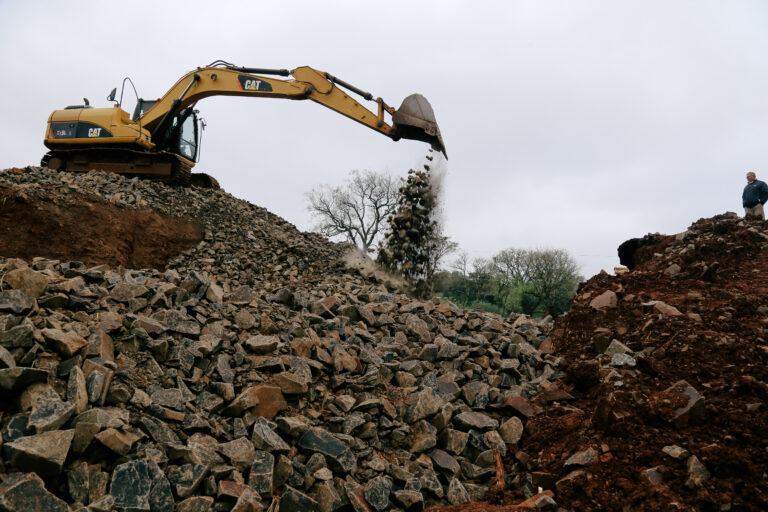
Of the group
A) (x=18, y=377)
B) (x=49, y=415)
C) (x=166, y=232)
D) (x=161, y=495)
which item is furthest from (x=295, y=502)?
(x=166, y=232)

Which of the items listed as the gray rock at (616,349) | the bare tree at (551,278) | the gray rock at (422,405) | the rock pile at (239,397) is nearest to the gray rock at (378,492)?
the rock pile at (239,397)

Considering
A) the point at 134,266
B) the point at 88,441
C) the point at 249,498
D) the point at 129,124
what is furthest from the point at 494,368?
the point at 129,124

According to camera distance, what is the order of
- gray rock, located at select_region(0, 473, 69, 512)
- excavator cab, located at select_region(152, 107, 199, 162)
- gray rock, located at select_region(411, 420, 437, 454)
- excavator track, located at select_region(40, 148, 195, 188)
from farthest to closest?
excavator cab, located at select_region(152, 107, 199, 162) → excavator track, located at select_region(40, 148, 195, 188) → gray rock, located at select_region(411, 420, 437, 454) → gray rock, located at select_region(0, 473, 69, 512)

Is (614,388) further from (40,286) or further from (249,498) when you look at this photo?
(40,286)

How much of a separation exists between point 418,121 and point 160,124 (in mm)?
6851

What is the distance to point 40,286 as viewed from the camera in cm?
376

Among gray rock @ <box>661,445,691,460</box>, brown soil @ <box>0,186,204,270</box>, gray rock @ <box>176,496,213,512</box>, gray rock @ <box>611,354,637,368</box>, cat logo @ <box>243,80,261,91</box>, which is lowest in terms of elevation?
gray rock @ <box>176,496,213,512</box>

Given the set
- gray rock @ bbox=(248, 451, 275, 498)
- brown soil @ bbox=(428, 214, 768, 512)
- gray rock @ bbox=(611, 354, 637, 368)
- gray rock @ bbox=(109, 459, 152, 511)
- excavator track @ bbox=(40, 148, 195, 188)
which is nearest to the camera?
gray rock @ bbox=(109, 459, 152, 511)

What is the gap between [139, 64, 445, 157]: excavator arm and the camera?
8.61 meters

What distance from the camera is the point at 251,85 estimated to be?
10219 mm

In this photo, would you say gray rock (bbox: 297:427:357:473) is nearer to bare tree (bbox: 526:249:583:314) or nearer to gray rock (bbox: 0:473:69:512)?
gray rock (bbox: 0:473:69:512)

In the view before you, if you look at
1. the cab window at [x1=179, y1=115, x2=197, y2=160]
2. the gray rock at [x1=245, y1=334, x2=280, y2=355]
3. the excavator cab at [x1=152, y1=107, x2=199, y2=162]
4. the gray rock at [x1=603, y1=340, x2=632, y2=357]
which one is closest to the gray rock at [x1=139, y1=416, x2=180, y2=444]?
the gray rock at [x1=245, y1=334, x2=280, y2=355]

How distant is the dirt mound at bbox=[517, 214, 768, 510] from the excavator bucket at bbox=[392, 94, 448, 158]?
416 cm

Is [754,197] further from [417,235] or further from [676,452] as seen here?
[676,452]
